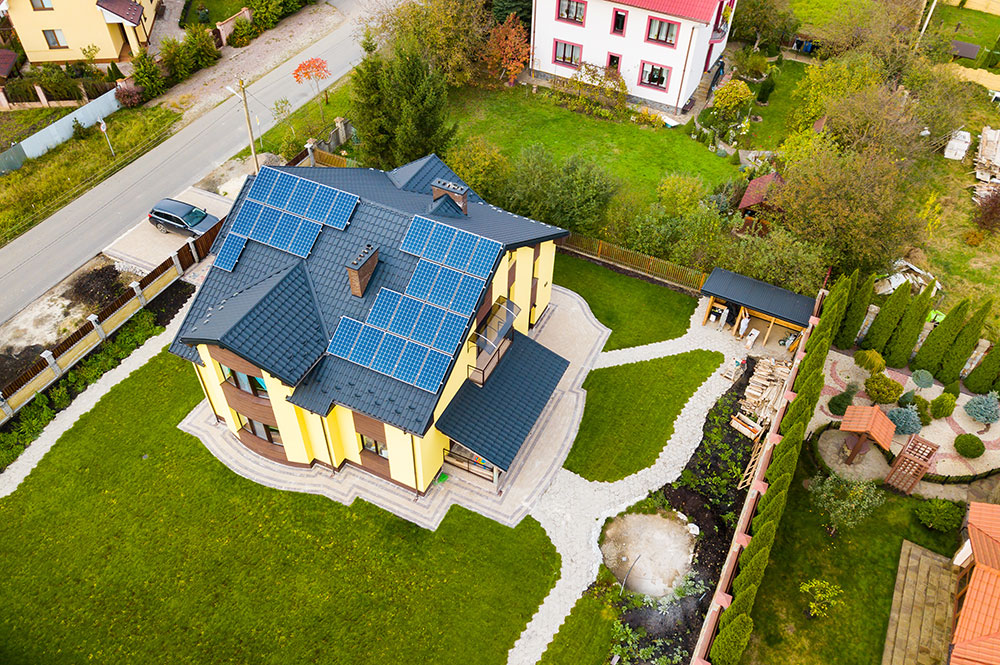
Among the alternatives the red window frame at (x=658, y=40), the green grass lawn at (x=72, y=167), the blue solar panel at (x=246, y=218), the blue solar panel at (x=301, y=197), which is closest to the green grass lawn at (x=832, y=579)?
the blue solar panel at (x=301, y=197)

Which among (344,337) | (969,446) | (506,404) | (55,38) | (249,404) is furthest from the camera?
(55,38)

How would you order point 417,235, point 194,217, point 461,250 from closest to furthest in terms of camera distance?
point 461,250, point 417,235, point 194,217

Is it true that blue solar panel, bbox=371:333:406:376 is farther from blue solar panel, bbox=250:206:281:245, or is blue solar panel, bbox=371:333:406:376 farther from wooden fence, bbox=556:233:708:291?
wooden fence, bbox=556:233:708:291

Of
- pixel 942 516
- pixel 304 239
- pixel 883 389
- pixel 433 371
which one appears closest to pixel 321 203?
pixel 304 239

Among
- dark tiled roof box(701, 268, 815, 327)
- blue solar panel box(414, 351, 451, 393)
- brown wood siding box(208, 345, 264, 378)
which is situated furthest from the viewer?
dark tiled roof box(701, 268, 815, 327)

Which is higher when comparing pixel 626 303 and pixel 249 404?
pixel 249 404

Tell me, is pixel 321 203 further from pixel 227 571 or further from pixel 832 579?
pixel 832 579

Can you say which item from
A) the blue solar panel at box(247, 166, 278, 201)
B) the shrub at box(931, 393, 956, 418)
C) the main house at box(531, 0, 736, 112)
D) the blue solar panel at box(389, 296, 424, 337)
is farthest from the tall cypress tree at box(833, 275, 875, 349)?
the blue solar panel at box(247, 166, 278, 201)

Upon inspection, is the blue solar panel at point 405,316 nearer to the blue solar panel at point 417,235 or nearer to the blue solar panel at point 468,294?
the blue solar panel at point 468,294
